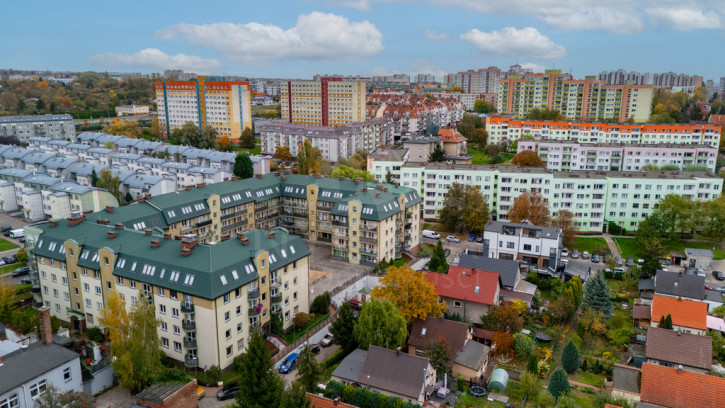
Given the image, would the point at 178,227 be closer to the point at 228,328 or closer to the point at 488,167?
the point at 228,328

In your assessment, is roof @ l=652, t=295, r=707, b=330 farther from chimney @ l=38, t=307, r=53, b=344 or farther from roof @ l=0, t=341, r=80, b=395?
chimney @ l=38, t=307, r=53, b=344

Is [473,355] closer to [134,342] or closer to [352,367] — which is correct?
[352,367]

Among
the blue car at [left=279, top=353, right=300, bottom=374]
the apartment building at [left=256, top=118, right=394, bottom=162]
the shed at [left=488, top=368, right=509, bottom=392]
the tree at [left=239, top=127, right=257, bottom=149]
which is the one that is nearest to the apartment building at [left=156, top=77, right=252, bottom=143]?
the tree at [left=239, top=127, right=257, bottom=149]

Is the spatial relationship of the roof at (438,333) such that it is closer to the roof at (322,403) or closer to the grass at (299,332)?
the grass at (299,332)

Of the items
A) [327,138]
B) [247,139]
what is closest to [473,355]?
[327,138]

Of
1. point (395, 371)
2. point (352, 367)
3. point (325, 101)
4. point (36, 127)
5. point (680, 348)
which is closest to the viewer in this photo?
point (395, 371)
